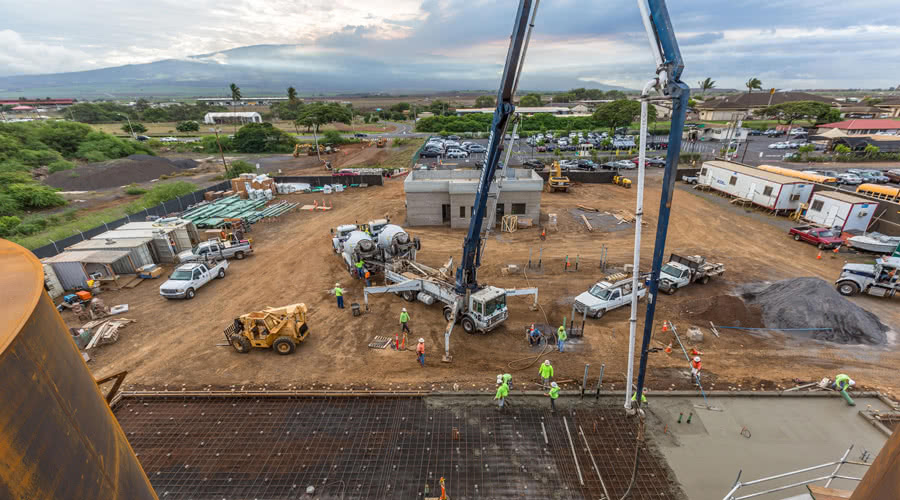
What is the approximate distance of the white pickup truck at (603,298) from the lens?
17981mm

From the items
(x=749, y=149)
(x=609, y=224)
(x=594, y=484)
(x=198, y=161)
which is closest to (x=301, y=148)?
(x=198, y=161)

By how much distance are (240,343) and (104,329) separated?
708 cm

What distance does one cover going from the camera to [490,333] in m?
17.2

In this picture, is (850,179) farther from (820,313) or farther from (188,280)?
(188,280)

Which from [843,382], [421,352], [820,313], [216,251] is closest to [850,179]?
[820,313]

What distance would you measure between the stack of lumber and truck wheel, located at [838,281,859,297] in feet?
118

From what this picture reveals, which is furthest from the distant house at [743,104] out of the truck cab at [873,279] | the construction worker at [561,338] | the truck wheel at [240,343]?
the truck wheel at [240,343]

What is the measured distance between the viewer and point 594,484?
1018 cm

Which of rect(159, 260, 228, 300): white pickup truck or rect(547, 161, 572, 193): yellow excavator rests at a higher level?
rect(547, 161, 572, 193): yellow excavator

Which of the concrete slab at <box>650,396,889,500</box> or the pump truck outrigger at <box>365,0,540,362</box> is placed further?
the pump truck outrigger at <box>365,0,540,362</box>

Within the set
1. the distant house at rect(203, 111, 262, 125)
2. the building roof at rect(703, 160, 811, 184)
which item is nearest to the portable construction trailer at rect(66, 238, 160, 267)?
the building roof at rect(703, 160, 811, 184)

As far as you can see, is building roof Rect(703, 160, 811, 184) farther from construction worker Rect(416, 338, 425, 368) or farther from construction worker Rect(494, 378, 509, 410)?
construction worker Rect(416, 338, 425, 368)

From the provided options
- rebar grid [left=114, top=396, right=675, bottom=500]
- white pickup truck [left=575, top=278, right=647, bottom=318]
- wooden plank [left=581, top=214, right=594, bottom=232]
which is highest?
wooden plank [left=581, top=214, right=594, bottom=232]

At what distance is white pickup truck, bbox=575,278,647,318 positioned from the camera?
17981 millimetres
